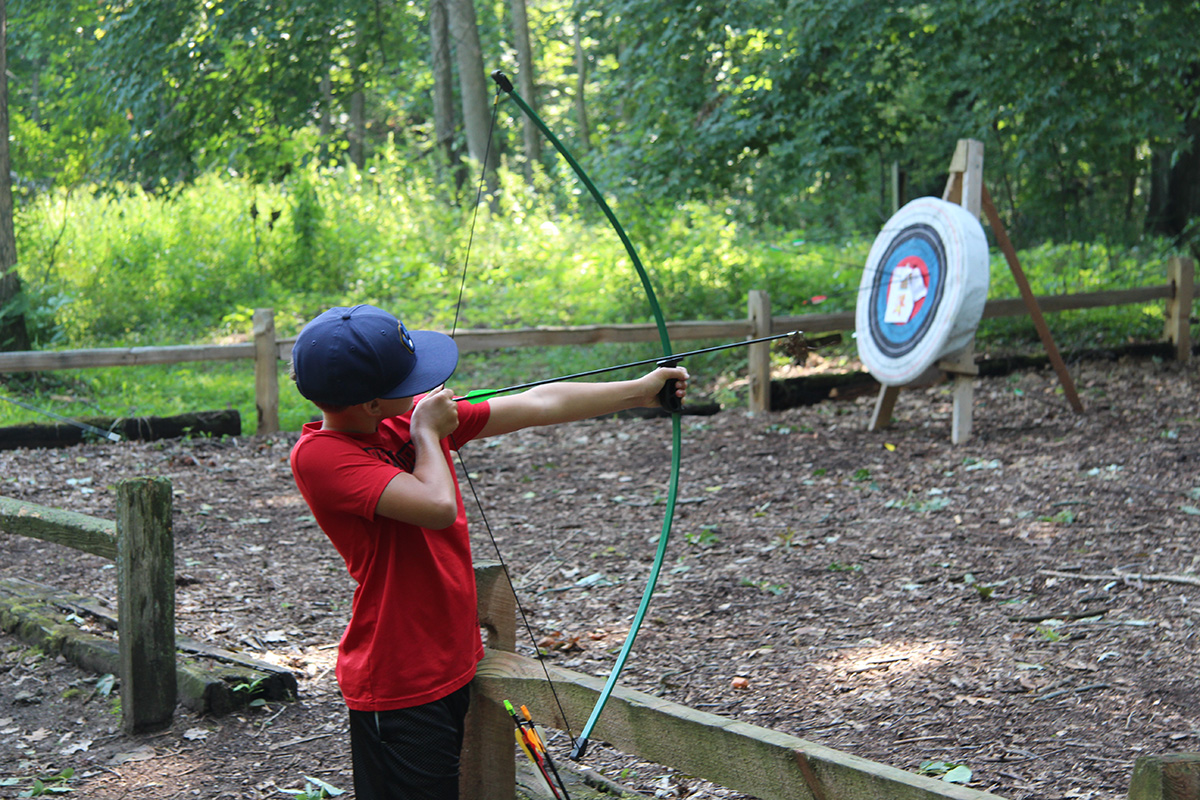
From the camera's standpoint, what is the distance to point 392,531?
1701 mm

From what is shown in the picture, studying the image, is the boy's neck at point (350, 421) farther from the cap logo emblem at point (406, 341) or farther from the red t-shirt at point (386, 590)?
the cap logo emblem at point (406, 341)

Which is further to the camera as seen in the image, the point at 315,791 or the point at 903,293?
the point at 903,293

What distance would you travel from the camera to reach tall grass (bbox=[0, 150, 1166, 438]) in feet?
Result: 29.1

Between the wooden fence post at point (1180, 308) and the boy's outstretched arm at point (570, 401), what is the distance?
782 centimetres

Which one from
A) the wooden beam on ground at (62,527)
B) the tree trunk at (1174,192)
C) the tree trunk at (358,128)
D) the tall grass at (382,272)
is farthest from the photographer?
the tree trunk at (358,128)

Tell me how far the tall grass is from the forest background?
0.11ft

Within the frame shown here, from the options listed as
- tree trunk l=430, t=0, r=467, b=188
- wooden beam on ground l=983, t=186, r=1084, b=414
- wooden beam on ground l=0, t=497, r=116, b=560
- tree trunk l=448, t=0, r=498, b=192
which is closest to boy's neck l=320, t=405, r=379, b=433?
wooden beam on ground l=0, t=497, r=116, b=560

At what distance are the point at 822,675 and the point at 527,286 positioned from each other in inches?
304

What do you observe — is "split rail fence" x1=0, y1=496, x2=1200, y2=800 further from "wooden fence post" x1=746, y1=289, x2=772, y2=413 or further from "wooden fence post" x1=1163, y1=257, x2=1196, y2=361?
"wooden fence post" x1=1163, y1=257, x2=1196, y2=361

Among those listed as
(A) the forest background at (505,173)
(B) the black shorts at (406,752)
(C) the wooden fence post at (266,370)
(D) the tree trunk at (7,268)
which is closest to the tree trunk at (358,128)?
(A) the forest background at (505,173)

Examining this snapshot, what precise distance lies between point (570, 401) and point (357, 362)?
1.66 ft

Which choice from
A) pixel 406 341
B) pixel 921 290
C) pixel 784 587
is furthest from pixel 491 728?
pixel 921 290

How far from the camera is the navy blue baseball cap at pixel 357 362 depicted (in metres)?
1.61

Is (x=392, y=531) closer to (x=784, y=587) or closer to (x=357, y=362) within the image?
(x=357, y=362)
